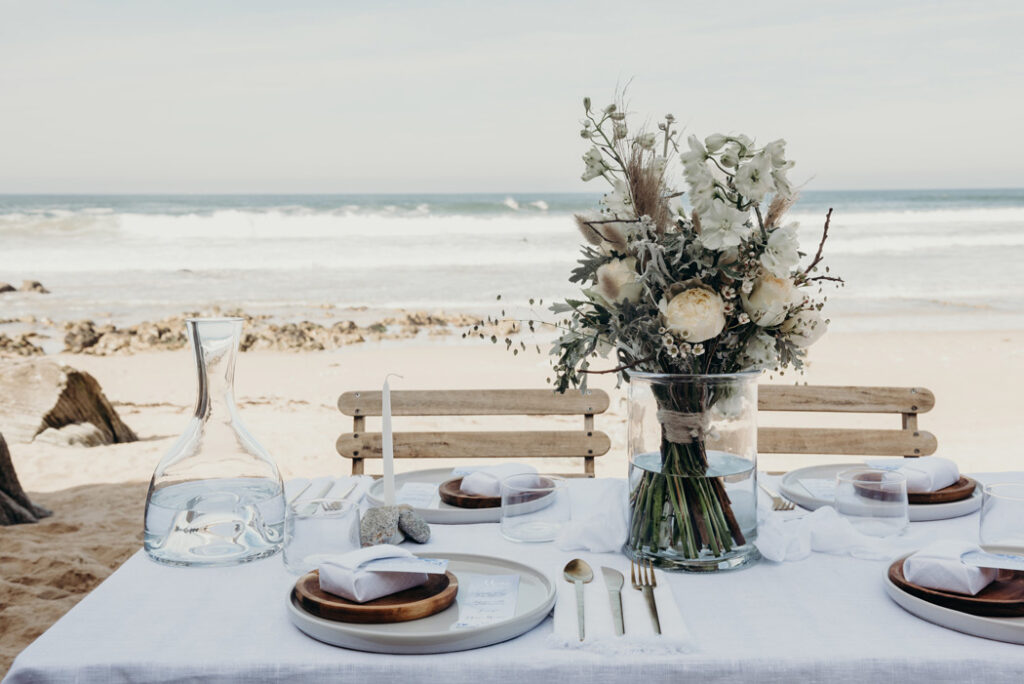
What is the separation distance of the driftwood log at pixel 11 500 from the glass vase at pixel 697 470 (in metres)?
3.46

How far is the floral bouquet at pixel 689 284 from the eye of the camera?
1.26 m

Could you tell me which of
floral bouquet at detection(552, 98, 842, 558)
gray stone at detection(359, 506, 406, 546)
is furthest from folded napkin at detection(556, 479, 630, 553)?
gray stone at detection(359, 506, 406, 546)

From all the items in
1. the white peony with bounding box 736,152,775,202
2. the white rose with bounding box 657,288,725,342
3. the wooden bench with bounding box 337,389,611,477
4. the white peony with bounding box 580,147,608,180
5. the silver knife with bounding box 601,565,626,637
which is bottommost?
the wooden bench with bounding box 337,389,611,477

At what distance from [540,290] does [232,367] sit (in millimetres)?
10508

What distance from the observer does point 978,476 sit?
200cm

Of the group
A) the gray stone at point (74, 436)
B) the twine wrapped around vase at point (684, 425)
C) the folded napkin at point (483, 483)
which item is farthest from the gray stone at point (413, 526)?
the gray stone at point (74, 436)

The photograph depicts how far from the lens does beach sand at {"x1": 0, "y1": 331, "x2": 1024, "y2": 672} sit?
11.5 feet

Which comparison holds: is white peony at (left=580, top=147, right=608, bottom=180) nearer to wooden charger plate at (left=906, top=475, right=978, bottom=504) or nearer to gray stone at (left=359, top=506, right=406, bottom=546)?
gray stone at (left=359, top=506, right=406, bottom=546)

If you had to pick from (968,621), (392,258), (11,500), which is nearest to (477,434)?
(968,621)

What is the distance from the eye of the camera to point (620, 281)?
4.33 feet

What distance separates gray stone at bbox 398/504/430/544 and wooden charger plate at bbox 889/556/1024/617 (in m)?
0.72

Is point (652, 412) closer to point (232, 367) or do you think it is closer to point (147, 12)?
point (232, 367)

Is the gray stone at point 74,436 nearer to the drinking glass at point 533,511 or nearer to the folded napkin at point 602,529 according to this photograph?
the drinking glass at point 533,511

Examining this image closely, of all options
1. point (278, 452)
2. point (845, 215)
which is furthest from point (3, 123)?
point (278, 452)
